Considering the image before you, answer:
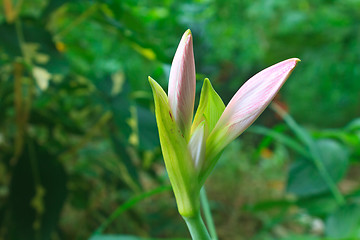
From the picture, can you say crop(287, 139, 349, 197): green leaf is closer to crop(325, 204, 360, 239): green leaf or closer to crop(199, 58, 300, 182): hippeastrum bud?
crop(325, 204, 360, 239): green leaf

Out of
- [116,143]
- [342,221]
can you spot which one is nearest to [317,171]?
[342,221]

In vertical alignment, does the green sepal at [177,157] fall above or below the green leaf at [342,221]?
above

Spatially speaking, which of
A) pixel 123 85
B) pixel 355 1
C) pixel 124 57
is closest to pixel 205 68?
pixel 124 57

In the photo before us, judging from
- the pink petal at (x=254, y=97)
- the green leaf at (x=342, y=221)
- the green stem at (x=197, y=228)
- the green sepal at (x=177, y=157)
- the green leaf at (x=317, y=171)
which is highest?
the pink petal at (x=254, y=97)

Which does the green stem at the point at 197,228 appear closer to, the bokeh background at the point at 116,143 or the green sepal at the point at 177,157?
the green sepal at the point at 177,157

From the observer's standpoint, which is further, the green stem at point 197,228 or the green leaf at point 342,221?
the green leaf at point 342,221

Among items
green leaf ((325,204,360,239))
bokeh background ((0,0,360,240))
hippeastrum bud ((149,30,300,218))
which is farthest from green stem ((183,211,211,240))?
green leaf ((325,204,360,239))

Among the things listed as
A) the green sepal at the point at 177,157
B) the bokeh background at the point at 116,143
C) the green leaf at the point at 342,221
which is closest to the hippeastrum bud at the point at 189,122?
the green sepal at the point at 177,157

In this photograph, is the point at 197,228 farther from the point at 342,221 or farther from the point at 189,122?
the point at 342,221
